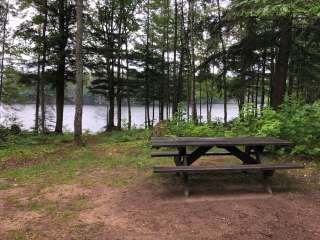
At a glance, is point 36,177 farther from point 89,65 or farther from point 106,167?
point 89,65

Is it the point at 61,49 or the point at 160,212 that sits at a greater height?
the point at 61,49

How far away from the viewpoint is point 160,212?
5.07 metres

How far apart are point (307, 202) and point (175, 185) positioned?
2116 millimetres

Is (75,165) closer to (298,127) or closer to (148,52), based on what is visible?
(298,127)

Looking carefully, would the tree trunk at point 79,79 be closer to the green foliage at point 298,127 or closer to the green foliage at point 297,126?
the green foliage at point 297,126

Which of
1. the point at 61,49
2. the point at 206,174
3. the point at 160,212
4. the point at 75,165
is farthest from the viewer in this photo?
the point at 61,49

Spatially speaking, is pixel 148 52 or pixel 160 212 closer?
pixel 160 212

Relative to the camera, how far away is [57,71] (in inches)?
824

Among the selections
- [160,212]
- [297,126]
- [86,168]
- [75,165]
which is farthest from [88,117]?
[160,212]

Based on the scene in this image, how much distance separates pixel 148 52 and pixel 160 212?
22923mm

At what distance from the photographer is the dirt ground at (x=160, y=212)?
14.6 feet

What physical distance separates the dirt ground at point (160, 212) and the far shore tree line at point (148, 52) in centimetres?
662

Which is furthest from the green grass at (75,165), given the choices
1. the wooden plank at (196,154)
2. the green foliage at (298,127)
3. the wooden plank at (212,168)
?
the green foliage at (298,127)

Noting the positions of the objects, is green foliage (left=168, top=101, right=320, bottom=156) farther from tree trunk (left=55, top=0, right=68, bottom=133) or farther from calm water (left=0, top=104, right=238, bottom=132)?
tree trunk (left=55, top=0, right=68, bottom=133)
